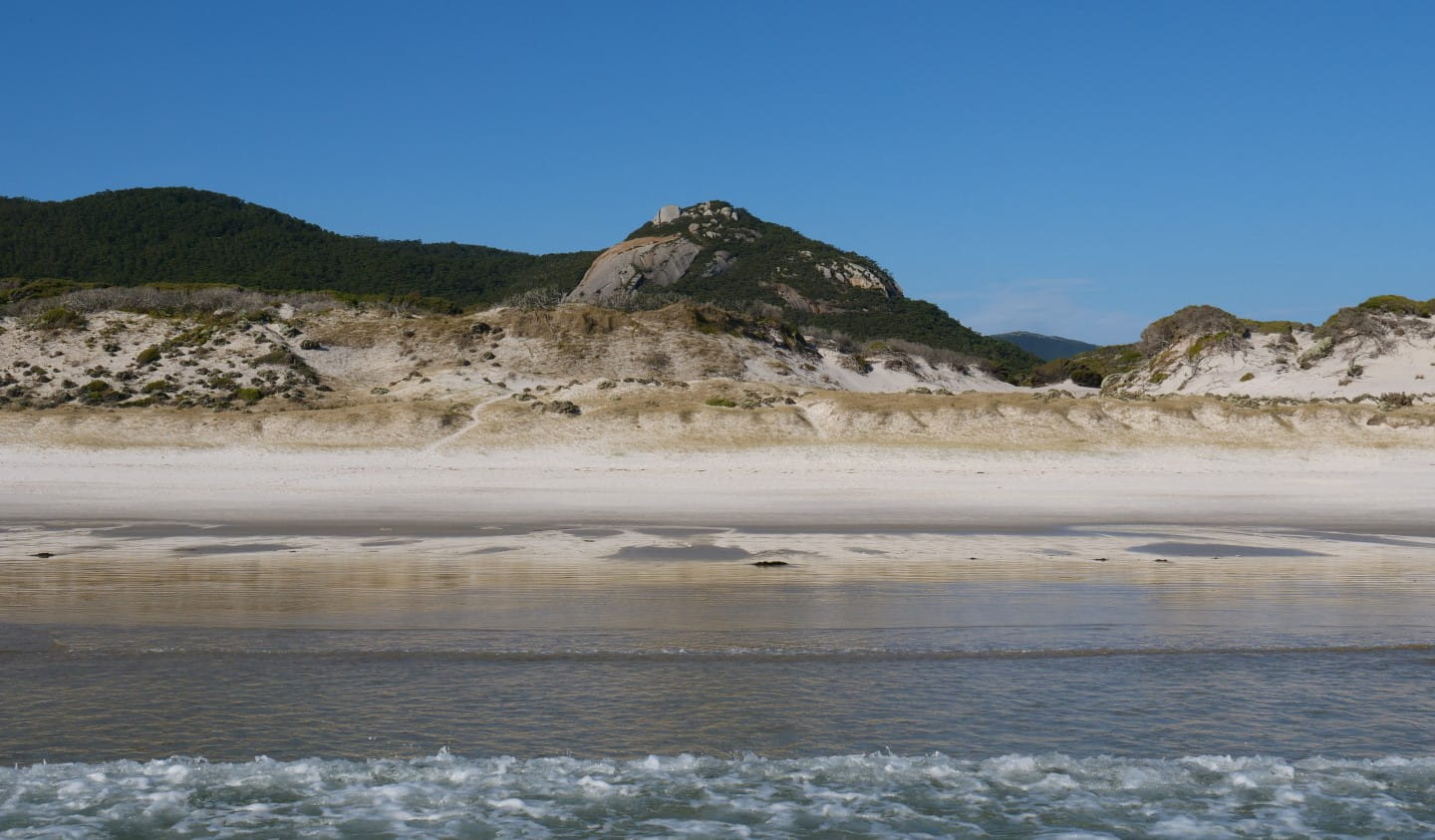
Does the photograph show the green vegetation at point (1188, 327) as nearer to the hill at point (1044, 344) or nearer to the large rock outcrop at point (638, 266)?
the large rock outcrop at point (638, 266)

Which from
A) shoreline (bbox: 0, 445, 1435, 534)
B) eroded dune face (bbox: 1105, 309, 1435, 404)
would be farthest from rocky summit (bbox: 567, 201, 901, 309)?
shoreline (bbox: 0, 445, 1435, 534)

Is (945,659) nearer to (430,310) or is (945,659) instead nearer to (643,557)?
(643,557)

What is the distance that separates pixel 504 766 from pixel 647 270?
84.3 m

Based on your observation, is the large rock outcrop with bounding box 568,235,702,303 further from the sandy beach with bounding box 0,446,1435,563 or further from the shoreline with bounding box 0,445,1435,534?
the sandy beach with bounding box 0,446,1435,563

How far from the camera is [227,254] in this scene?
102875mm

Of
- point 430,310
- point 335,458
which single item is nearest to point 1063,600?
point 335,458

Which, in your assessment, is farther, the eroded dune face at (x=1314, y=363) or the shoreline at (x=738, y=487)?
the eroded dune face at (x=1314, y=363)

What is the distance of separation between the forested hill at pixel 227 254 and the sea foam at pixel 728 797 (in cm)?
8467

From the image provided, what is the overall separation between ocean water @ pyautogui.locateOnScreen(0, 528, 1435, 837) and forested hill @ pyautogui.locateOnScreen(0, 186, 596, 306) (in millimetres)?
81155

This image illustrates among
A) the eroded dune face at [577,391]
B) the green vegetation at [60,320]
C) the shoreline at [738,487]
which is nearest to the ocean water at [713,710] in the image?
the shoreline at [738,487]

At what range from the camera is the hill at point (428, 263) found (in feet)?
275

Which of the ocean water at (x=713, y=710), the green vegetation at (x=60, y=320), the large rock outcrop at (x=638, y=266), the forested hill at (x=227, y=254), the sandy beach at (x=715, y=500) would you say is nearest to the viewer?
the ocean water at (x=713, y=710)

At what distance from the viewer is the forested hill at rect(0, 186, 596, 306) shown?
94.2 m

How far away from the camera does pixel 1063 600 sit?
36.6ft
